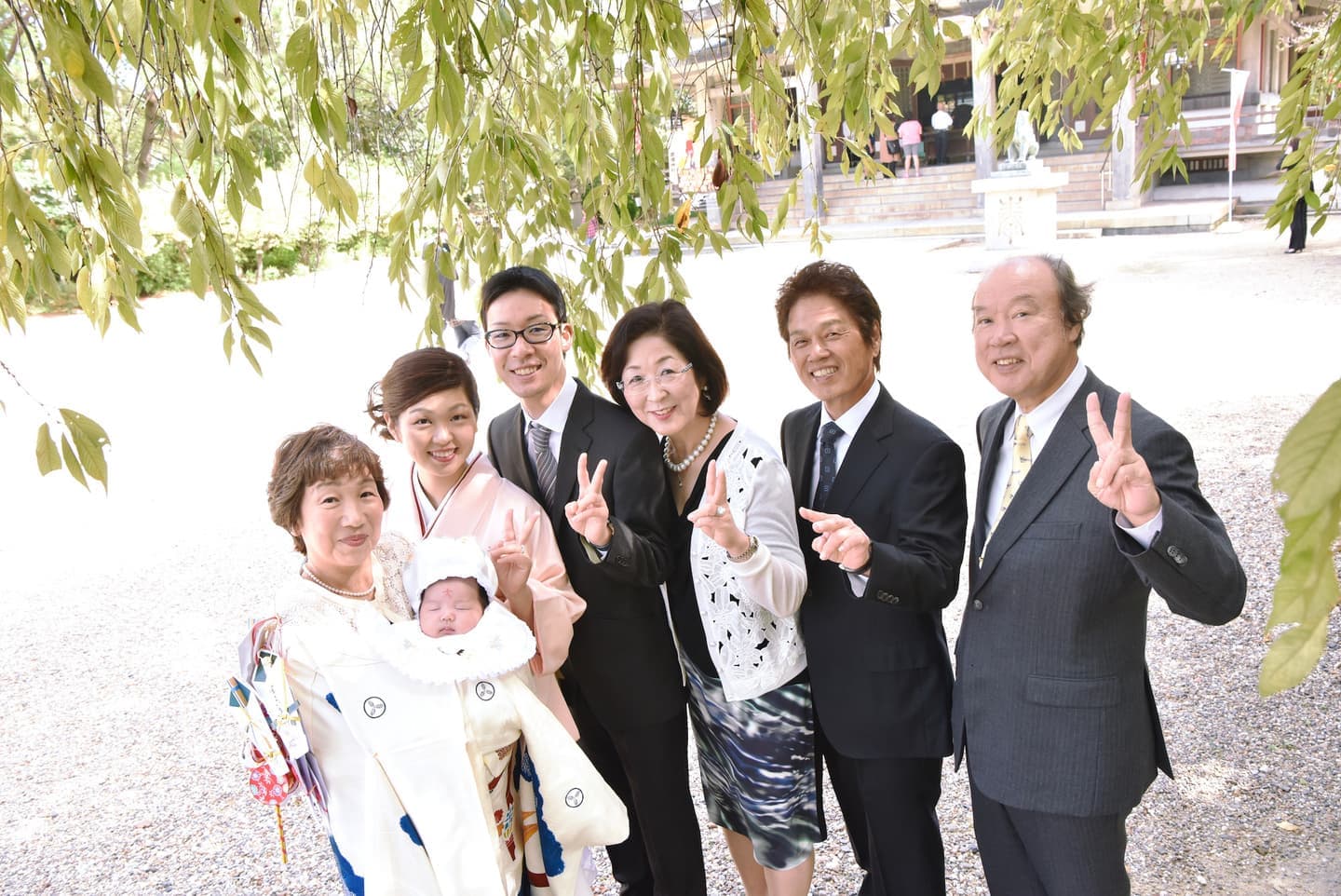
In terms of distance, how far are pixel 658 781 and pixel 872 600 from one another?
804 millimetres

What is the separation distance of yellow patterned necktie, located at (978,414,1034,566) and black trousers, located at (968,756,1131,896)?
0.54 metres

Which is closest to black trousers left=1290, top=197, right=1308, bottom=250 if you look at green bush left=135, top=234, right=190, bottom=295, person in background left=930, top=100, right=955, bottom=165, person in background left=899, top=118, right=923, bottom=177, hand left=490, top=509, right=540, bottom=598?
person in background left=930, top=100, right=955, bottom=165

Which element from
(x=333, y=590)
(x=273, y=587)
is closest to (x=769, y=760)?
(x=333, y=590)

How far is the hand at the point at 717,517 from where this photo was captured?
6.51ft

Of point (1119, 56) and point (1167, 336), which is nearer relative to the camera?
point (1119, 56)

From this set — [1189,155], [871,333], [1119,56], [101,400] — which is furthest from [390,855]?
[1189,155]

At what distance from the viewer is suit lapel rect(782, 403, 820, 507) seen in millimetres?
2438

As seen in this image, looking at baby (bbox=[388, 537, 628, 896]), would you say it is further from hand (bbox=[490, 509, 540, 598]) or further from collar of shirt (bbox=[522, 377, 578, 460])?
collar of shirt (bbox=[522, 377, 578, 460])

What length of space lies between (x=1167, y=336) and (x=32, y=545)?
1089cm

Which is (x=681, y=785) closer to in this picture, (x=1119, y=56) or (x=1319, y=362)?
(x=1119, y=56)

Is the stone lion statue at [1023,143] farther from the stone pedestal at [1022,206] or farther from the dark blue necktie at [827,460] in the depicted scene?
the dark blue necktie at [827,460]

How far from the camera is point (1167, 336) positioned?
10414mm

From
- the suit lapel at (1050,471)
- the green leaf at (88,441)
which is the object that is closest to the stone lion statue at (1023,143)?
the suit lapel at (1050,471)

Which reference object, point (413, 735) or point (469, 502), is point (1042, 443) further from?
point (413, 735)
